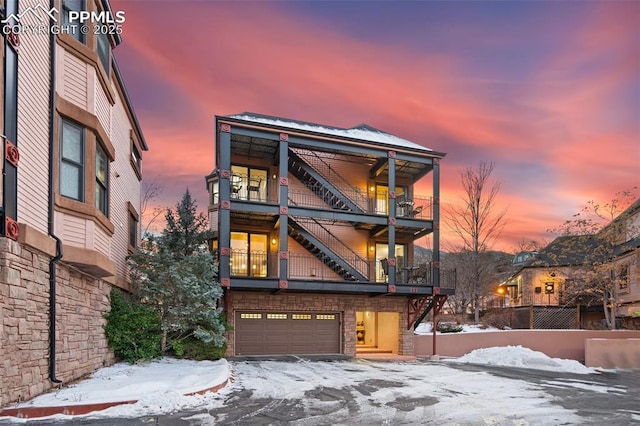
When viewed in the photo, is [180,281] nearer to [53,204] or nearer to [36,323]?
[53,204]

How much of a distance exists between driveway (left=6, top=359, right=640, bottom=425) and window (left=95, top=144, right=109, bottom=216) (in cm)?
573

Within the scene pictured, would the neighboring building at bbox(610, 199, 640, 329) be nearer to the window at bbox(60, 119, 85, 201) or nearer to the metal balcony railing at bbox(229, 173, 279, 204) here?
the metal balcony railing at bbox(229, 173, 279, 204)

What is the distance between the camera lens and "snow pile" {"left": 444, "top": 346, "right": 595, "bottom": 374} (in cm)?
1748

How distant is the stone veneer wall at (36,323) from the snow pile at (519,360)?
15113 millimetres

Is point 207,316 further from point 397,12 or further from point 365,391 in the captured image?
point 397,12

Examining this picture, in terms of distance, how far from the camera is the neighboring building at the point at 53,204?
753 cm

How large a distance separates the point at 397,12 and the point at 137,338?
51.6ft

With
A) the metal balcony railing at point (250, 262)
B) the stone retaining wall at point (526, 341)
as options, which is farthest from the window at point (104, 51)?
the stone retaining wall at point (526, 341)

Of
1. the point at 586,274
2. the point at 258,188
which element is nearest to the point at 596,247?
the point at 586,274

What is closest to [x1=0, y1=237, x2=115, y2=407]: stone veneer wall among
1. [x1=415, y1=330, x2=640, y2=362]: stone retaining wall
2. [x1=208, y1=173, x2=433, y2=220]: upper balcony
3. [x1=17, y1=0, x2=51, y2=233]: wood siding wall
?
[x1=17, y1=0, x2=51, y2=233]: wood siding wall

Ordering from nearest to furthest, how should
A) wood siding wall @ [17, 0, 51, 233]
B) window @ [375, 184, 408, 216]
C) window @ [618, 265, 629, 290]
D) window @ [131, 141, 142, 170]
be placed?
wood siding wall @ [17, 0, 51, 233] < window @ [131, 141, 142, 170] < window @ [375, 184, 408, 216] < window @ [618, 265, 629, 290]

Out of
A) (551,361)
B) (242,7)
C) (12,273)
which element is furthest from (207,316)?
(551,361)

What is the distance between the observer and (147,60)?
19844mm

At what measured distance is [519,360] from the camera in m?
18.5
